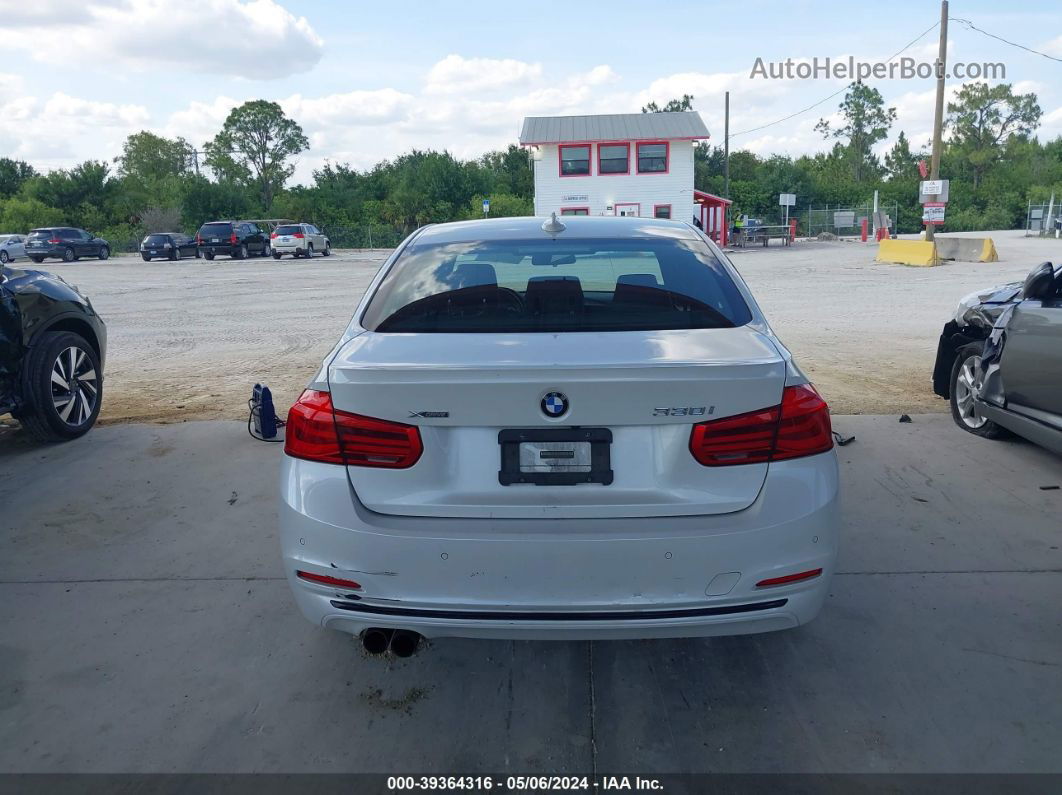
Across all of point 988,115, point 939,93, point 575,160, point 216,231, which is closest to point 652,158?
point 575,160

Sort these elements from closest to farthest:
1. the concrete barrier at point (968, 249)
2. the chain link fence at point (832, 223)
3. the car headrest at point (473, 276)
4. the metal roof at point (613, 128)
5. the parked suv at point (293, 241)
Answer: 1. the car headrest at point (473, 276)
2. the concrete barrier at point (968, 249)
3. the parked suv at point (293, 241)
4. the metal roof at point (613, 128)
5. the chain link fence at point (832, 223)

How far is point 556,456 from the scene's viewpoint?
8.70ft

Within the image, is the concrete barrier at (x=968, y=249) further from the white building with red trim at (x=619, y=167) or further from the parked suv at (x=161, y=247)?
the parked suv at (x=161, y=247)

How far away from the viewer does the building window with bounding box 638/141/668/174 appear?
41.1 meters

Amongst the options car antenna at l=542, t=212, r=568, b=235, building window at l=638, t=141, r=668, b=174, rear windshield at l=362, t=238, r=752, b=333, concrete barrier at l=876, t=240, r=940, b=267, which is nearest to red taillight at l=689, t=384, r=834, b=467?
rear windshield at l=362, t=238, r=752, b=333

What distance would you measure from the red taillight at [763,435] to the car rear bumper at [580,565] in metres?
0.06

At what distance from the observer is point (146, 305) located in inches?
715

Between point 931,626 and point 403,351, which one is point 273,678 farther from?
point 931,626

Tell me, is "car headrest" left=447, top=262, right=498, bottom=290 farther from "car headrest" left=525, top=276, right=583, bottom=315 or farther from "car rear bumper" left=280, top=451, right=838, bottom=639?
"car rear bumper" left=280, top=451, right=838, bottom=639

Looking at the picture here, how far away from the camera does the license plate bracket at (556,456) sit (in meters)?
2.63

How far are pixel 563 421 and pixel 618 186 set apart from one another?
40241 mm

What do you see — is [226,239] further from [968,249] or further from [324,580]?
[324,580]

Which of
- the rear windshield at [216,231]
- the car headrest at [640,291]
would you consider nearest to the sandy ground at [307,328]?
the car headrest at [640,291]

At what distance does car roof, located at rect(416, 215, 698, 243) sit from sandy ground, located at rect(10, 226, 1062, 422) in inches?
144
